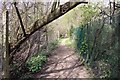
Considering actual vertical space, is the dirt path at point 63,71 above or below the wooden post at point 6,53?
below

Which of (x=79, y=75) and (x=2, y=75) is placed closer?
(x=2, y=75)

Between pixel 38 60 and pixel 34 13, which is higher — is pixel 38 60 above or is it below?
below

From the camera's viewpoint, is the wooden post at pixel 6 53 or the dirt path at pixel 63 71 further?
the dirt path at pixel 63 71

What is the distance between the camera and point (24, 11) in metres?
9.31

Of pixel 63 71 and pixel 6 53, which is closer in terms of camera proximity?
pixel 6 53

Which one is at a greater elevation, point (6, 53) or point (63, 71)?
point (6, 53)

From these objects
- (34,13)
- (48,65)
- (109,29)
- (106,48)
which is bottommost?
(48,65)

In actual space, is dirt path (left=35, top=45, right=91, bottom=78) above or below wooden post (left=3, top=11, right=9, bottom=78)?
below

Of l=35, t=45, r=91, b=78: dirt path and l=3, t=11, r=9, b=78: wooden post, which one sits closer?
l=3, t=11, r=9, b=78: wooden post

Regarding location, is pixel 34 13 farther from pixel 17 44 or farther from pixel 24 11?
pixel 17 44

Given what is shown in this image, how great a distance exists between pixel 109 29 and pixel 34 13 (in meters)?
3.82

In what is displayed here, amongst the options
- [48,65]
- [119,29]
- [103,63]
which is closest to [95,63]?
[103,63]

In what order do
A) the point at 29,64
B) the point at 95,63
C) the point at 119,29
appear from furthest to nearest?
the point at 29,64, the point at 95,63, the point at 119,29

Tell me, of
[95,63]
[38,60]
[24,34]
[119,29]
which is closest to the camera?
[119,29]
